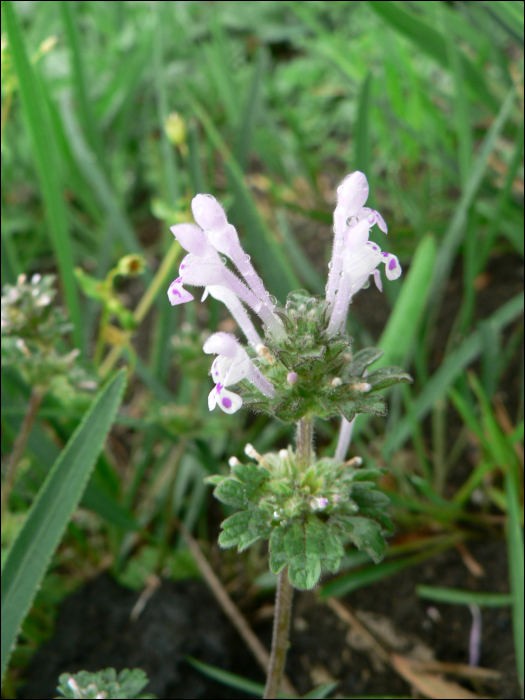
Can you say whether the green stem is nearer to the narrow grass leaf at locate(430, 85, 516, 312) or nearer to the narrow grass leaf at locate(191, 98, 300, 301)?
the narrow grass leaf at locate(191, 98, 300, 301)

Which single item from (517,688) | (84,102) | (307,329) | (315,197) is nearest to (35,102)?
(84,102)

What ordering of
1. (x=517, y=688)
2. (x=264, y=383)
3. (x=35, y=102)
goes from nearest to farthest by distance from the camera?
(x=264, y=383) < (x=517, y=688) < (x=35, y=102)

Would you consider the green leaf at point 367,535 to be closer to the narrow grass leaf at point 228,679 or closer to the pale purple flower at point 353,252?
the pale purple flower at point 353,252

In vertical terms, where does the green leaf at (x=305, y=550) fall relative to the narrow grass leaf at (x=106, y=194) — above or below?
below

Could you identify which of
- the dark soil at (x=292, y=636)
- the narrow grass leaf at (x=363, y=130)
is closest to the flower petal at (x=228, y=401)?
the dark soil at (x=292, y=636)

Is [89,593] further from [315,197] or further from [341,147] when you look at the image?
[341,147]

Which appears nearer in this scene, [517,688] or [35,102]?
[517,688]

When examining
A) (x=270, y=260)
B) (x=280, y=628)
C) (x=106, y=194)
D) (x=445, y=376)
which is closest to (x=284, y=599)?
(x=280, y=628)
